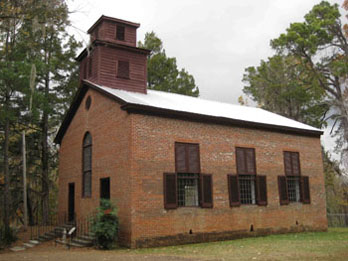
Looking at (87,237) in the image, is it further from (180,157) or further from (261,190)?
(261,190)

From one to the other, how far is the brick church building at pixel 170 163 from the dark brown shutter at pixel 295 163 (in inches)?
2.1

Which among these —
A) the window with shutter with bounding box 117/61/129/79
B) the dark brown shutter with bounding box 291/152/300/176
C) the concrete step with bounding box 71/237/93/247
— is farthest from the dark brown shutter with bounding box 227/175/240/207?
the window with shutter with bounding box 117/61/129/79

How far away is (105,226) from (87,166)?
16.9 feet

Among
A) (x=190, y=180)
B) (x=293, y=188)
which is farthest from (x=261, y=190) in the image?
(x=190, y=180)

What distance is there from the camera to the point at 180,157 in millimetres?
15602

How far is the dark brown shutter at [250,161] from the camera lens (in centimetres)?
1794

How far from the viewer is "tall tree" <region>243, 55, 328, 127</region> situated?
103ft

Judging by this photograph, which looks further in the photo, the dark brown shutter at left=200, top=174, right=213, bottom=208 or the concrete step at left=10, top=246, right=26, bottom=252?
the dark brown shutter at left=200, top=174, right=213, bottom=208

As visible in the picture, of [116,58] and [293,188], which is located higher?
[116,58]

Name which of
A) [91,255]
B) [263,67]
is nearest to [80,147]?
→ [91,255]

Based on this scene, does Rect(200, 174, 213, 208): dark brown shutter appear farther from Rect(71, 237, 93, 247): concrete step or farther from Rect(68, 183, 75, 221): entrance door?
Rect(68, 183, 75, 221): entrance door

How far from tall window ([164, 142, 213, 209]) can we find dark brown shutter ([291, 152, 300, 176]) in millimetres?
6035

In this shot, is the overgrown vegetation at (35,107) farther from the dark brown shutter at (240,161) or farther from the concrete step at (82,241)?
the dark brown shutter at (240,161)

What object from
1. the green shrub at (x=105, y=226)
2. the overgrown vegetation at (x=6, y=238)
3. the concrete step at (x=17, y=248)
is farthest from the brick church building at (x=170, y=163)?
the overgrown vegetation at (x=6, y=238)
